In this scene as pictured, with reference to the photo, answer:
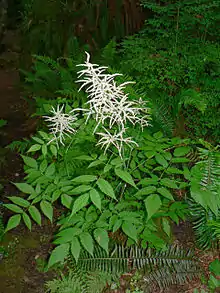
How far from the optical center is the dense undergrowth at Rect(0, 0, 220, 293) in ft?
8.33

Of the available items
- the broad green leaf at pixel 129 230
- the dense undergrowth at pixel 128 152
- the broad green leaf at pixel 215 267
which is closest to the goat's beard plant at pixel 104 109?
the dense undergrowth at pixel 128 152

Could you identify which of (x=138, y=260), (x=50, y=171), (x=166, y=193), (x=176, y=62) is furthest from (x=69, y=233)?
(x=176, y=62)

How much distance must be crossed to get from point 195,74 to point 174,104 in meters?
0.38

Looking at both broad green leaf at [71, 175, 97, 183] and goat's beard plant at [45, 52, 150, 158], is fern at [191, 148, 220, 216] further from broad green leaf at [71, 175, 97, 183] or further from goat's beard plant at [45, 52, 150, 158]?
broad green leaf at [71, 175, 97, 183]

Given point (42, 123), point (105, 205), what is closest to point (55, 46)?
point (42, 123)

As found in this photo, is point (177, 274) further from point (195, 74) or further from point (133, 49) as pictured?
point (133, 49)

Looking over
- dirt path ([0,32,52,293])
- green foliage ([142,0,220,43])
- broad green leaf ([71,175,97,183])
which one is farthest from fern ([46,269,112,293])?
green foliage ([142,0,220,43])

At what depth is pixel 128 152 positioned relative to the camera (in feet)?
9.90

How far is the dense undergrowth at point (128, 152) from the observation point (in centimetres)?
254

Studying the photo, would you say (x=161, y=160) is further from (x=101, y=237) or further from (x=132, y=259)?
(x=132, y=259)

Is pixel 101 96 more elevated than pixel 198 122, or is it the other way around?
pixel 101 96

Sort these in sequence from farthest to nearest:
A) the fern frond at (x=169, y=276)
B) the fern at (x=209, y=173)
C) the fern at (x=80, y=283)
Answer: the fern frond at (x=169, y=276) < the fern at (x=80, y=283) < the fern at (x=209, y=173)

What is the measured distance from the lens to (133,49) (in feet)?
13.4

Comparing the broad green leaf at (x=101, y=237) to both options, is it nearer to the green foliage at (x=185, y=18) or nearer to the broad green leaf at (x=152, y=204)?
the broad green leaf at (x=152, y=204)
